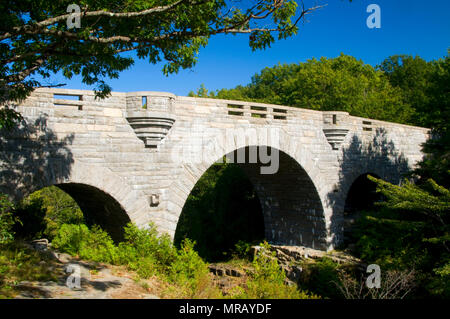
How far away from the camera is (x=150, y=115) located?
28.8ft

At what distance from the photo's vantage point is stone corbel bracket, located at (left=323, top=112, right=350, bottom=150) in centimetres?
1430

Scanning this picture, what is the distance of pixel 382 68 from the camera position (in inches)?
1754

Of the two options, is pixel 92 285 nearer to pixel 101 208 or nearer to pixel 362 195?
pixel 101 208

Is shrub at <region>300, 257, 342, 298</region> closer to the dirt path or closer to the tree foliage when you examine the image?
the tree foliage

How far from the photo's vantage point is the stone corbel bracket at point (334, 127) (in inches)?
563

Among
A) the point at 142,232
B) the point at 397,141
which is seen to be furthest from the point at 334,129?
the point at 142,232

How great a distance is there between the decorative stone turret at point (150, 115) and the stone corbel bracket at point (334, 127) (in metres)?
7.27

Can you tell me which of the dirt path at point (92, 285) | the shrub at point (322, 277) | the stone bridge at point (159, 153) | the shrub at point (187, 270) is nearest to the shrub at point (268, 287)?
the shrub at point (187, 270)

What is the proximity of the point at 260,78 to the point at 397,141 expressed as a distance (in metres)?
29.3

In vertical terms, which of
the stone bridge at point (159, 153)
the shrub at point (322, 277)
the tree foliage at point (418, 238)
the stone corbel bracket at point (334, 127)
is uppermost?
the stone corbel bracket at point (334, 127)

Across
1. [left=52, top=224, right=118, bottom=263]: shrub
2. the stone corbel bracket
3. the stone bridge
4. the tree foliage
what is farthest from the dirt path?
the stone corbel bracket

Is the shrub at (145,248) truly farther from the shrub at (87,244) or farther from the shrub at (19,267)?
the shrub at (19,267)

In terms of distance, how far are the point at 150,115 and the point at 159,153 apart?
105 centimetres

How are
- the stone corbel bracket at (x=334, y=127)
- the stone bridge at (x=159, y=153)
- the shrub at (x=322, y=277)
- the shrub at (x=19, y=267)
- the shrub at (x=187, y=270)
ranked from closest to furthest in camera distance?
the shrub at (x=19, y=267)
the shrub at (x=187, y=270)
the stone bridge at (x=159, y=153)
the shrub at (x=322, y=277)
the stone corbel bracket at (x=334, y=127)
